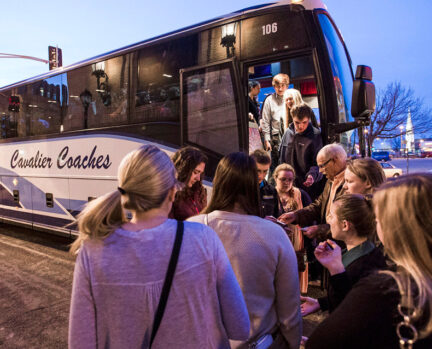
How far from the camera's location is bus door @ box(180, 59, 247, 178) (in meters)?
4.66

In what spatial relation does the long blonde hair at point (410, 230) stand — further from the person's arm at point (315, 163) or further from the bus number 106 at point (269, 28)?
the bus number 106 at point (269, 28)

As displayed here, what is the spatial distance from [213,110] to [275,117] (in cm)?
113

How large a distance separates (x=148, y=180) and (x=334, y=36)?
4165 mm

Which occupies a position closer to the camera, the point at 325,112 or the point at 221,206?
the point at 221,206

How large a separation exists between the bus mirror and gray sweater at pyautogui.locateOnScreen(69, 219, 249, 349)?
10.5ft

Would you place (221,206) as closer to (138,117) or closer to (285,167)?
(285,167)

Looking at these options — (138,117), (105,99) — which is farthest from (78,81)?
(138,117)

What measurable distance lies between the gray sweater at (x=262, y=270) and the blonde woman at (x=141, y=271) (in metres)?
0.32

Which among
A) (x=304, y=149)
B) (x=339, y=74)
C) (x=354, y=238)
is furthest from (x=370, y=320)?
(x=339, y=74)

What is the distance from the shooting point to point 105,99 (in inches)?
243

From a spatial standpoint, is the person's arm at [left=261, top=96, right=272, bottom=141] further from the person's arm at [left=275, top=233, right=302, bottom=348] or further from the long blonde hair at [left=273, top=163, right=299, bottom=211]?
the person's arm at [left=275, top=233, right=302, bottom=348]

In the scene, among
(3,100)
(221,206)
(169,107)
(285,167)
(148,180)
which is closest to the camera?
(148,180)

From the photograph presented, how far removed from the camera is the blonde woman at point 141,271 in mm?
1303

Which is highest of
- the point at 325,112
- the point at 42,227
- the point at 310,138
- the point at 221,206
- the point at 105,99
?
the point at 105,99
